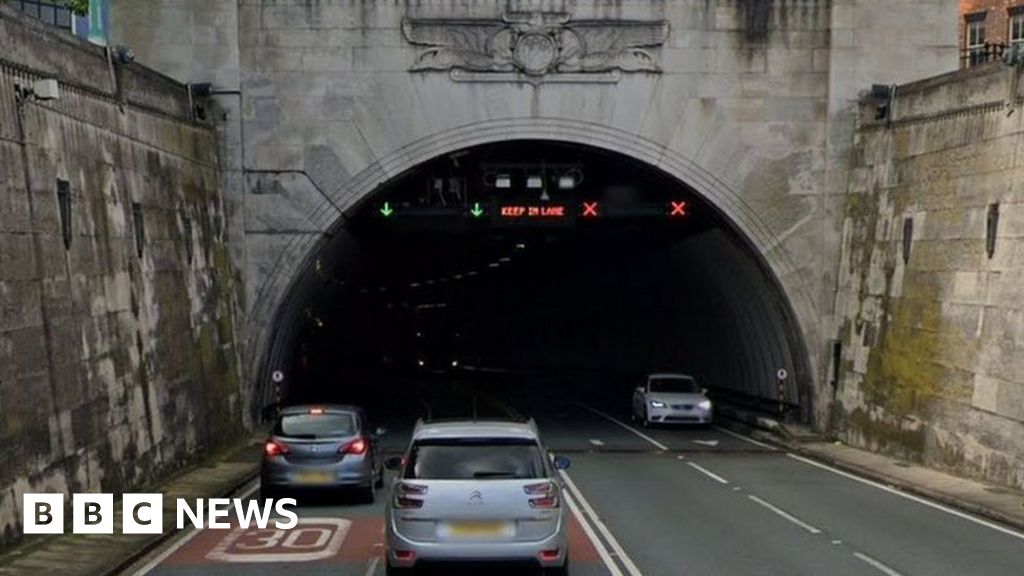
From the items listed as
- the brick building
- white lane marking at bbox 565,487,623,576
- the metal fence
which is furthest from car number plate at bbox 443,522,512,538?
the brick building

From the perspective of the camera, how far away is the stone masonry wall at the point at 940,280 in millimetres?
22297

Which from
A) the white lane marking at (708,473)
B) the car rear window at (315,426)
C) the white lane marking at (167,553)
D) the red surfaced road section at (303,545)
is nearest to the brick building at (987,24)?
the white lane marking at (708,473)

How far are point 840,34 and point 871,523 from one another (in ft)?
53.0

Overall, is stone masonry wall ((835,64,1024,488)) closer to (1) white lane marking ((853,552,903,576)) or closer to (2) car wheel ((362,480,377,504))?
(1) white lane marking ((853,552,903,576))

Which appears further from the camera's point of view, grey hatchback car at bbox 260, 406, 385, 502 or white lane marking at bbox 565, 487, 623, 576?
grey hatchback car at bbox 260, 406, 385, 502

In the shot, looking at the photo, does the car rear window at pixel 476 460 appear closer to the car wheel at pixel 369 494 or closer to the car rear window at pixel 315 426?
the car rear window at pixel 315 426

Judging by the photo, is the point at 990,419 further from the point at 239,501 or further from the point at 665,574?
Answer: the point at 239,501

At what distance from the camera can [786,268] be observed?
31.7 meters

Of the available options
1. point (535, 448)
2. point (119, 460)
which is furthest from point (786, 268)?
point (535, 448)

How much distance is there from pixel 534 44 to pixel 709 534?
16.4 meters

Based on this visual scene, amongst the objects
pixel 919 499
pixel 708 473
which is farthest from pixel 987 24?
pixel 919 499

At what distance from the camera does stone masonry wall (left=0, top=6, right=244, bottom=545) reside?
53.1 ft

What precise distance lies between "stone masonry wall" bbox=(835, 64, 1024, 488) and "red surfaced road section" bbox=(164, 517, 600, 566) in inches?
323

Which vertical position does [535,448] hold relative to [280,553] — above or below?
above
